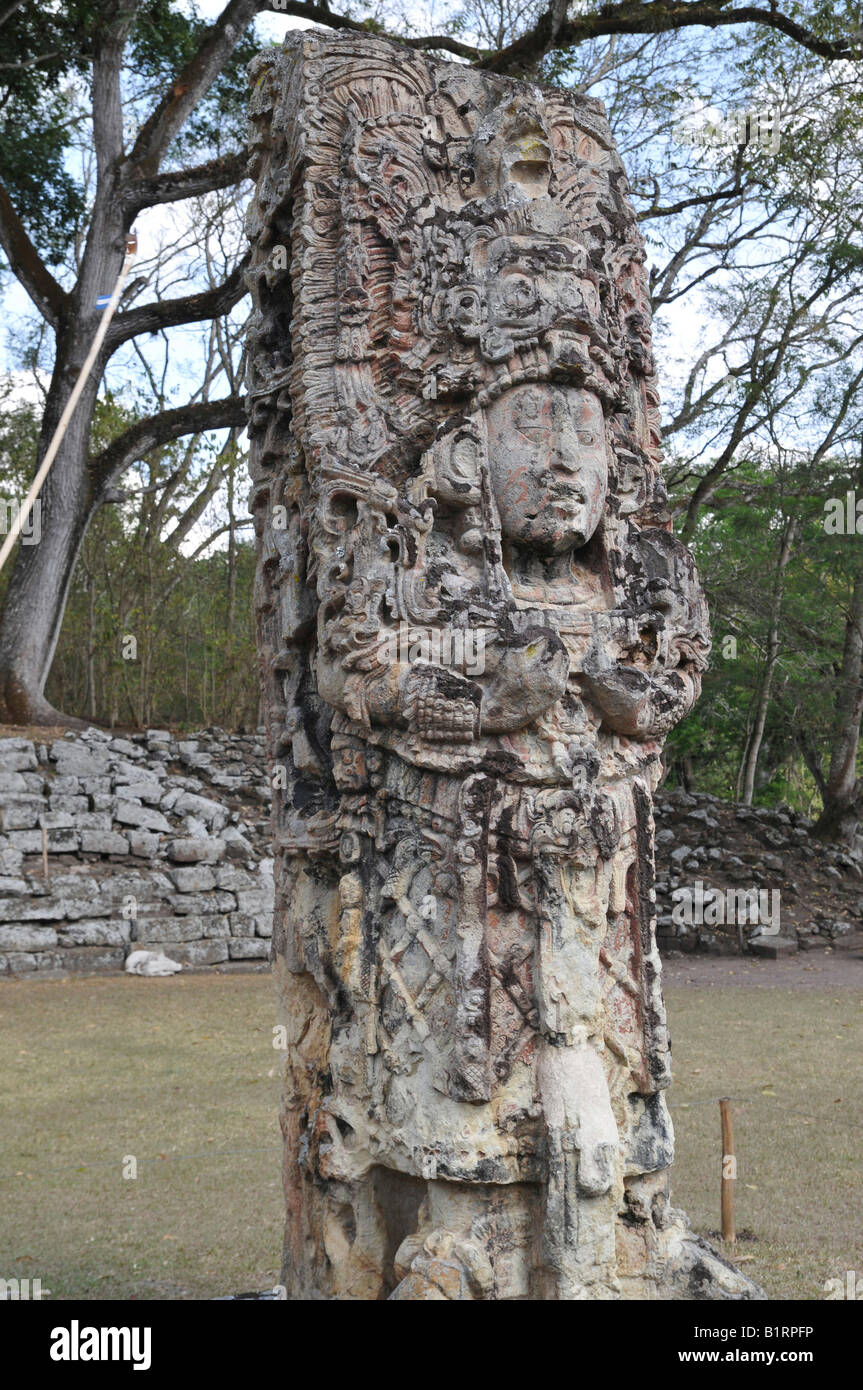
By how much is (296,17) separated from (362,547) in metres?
11.2

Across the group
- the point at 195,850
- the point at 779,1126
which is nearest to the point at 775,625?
the point at 195,850

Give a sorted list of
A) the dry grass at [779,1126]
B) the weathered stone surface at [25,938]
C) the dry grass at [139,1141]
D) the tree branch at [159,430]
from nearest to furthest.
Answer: the dry grass at [139,1141], the dry grass at [779,1126], the weathered stone surface at [25,938], the tree branch at [159,430]

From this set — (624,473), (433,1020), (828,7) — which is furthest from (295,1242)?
(828,7)

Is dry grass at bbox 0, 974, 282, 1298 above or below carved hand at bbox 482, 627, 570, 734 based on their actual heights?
below

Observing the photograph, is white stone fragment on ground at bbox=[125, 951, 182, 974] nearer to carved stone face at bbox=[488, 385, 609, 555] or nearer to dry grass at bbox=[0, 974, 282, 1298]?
dry grass at bbox=[0, 974, 282, 1298]

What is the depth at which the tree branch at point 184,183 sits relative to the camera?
40.1ft

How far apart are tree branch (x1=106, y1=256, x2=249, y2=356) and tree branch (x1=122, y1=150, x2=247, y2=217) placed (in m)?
0.86

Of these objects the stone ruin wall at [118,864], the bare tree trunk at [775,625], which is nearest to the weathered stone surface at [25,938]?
the stone ruin wall at [118,864]

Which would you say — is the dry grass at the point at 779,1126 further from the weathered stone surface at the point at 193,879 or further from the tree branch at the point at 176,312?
the tree branch at the point at 176,312

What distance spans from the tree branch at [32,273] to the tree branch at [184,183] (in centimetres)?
137

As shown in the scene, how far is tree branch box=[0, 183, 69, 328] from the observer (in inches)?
548

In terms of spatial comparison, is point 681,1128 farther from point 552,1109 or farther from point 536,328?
point 536,328

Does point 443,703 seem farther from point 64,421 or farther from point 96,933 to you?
point 96,933

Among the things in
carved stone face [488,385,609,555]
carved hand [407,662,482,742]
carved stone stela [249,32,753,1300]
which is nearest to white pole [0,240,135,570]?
carved stone stela [249,32,753,1300]
